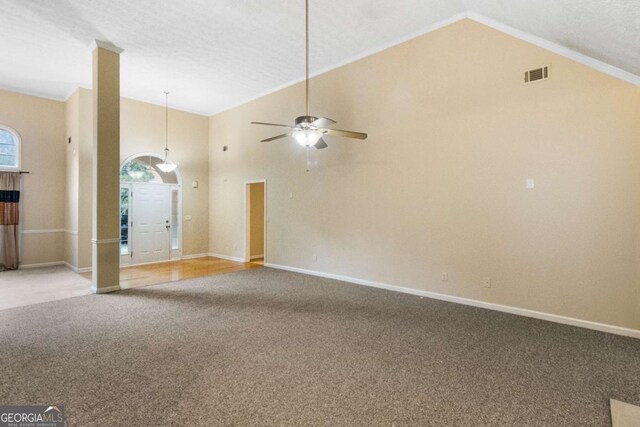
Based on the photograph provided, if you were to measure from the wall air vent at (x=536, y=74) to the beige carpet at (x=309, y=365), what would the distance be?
308 cm

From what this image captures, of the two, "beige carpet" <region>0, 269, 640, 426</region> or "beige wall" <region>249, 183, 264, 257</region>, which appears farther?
"beige wall" <region>249, 183, 264, 257</region>

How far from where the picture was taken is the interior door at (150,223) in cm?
788

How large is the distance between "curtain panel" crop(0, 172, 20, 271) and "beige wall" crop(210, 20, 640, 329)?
20.6ft

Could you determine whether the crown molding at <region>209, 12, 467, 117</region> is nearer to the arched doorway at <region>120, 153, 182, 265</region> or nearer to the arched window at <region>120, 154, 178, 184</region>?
the arched window at <region>120, 154, 178, 184</region>

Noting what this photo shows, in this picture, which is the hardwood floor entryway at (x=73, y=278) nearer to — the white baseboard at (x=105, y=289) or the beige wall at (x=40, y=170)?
the white baseboard at (x=105, y=289)

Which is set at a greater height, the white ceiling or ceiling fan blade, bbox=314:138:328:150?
the white ceiling

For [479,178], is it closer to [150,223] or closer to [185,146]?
[185,146]

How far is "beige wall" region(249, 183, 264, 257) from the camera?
330 inches

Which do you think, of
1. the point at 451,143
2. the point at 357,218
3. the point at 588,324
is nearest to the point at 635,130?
the point at 451,143

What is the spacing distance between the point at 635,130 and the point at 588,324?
2.28m

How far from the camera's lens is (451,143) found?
4734 millimetres

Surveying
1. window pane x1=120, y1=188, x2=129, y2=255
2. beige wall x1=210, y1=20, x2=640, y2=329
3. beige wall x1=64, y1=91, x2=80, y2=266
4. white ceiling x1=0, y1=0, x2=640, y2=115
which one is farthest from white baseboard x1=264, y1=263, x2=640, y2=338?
beige wall x1=64, y1=91, x2=80, y2=266

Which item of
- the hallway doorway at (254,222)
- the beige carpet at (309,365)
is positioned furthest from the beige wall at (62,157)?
the beige carpet at (309,365)

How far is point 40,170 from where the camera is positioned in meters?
7.42
